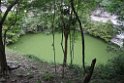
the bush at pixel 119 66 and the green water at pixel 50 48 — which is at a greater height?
the bush at pixel 119 66

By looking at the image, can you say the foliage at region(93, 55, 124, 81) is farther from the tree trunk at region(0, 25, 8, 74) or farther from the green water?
the green water

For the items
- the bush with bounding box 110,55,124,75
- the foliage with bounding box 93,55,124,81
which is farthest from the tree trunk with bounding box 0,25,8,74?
the bush with bounding box 110,55,124,75

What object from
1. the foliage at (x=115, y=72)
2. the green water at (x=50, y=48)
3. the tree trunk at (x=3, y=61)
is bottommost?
the green water at (x=50, y=48)

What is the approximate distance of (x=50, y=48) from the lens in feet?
44.1

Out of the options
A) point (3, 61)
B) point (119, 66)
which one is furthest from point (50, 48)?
point (3, 61)

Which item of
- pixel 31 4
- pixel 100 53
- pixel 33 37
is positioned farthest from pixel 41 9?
pixel 33 37

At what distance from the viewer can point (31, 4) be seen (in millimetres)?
6387

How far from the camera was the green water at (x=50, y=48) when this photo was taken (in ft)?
39.8

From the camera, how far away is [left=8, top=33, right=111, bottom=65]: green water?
12138 mm

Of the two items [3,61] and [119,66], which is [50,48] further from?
[3,61]

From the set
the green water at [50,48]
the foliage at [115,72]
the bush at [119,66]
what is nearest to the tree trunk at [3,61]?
the foliage at [115,72]

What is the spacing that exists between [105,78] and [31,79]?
1962 mm

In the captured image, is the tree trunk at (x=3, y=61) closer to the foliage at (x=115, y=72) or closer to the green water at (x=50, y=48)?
the foliage at (x=115, y=72)

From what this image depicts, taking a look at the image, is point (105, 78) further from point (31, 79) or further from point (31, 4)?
point (31, 4)
